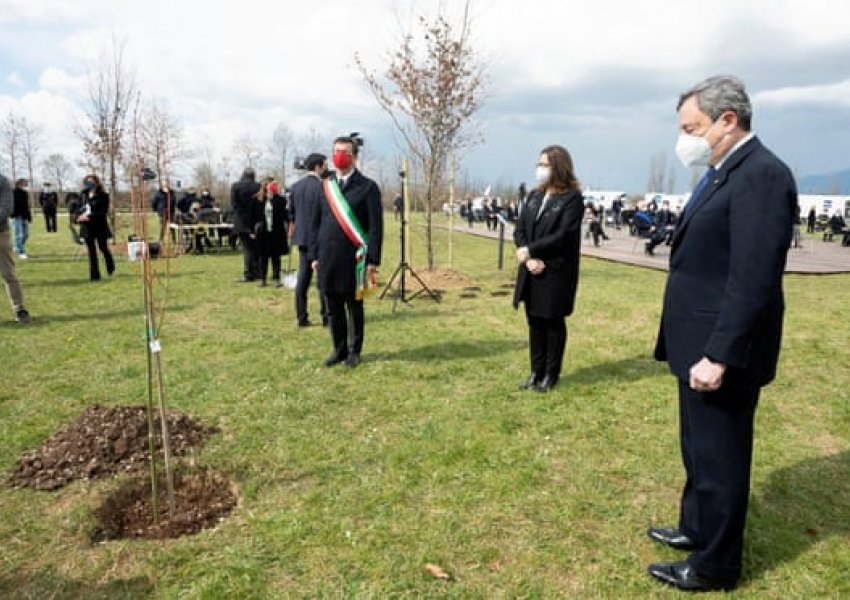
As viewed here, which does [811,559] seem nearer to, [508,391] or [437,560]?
[437,560]

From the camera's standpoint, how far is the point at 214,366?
5.84 metres

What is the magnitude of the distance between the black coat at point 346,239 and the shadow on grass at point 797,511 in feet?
11.7

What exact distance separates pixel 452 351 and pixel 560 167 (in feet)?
8.45

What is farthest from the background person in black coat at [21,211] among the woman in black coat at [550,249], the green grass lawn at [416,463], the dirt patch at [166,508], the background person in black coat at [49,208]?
the woman in black coat at [550,249]

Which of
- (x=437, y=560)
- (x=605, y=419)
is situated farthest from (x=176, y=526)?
(x=605, y=419)

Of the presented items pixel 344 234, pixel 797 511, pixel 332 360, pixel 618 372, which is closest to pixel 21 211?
pixel 332 360

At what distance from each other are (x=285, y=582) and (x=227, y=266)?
11.9 m

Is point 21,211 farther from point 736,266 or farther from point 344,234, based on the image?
point 736,266

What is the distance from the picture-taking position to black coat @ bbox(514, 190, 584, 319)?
4.71m

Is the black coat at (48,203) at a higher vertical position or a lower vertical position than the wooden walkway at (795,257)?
higher

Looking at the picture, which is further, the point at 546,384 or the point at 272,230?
the point at 272,230

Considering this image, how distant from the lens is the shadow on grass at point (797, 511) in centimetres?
292

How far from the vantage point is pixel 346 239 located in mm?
5398

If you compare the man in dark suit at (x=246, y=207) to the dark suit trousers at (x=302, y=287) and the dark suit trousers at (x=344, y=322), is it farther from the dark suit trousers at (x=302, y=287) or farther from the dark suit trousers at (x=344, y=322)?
the dark suit trousers at (x=344, y=322)
